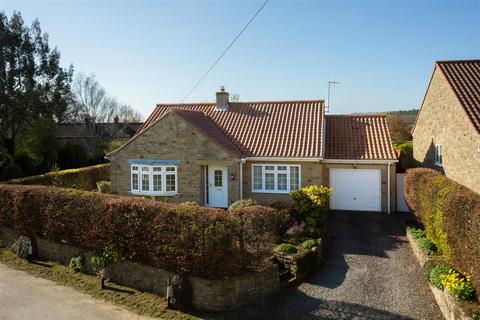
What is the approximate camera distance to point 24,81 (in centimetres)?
4062

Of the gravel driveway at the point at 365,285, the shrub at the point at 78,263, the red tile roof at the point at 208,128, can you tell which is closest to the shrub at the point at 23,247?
the shrub at the point at 78,263

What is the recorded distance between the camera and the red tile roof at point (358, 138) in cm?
2180

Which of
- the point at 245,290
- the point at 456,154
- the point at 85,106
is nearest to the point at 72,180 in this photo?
the point at 245,290

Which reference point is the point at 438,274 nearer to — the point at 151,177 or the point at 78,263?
the point at 78,263

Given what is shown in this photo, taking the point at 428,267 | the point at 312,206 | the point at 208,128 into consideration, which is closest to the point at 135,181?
the point at 208,128

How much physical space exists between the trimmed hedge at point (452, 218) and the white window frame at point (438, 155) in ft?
14.3

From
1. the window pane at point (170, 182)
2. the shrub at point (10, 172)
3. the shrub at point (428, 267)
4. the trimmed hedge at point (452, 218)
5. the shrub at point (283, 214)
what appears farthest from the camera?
the shrub at point (10, 172)

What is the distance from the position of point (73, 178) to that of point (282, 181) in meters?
14.9

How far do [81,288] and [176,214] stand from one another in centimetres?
446

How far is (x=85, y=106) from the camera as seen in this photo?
5550 centimetres

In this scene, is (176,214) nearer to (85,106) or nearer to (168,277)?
(168,277)

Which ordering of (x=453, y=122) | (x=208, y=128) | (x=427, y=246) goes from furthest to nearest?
(x=208, y=128)
(x=453, y=122)
(x=427, y=246)

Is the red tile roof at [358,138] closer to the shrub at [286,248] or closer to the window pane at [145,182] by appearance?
the shrub at [286,248]

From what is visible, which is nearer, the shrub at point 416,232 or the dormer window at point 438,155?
the shrub at point 416,232
